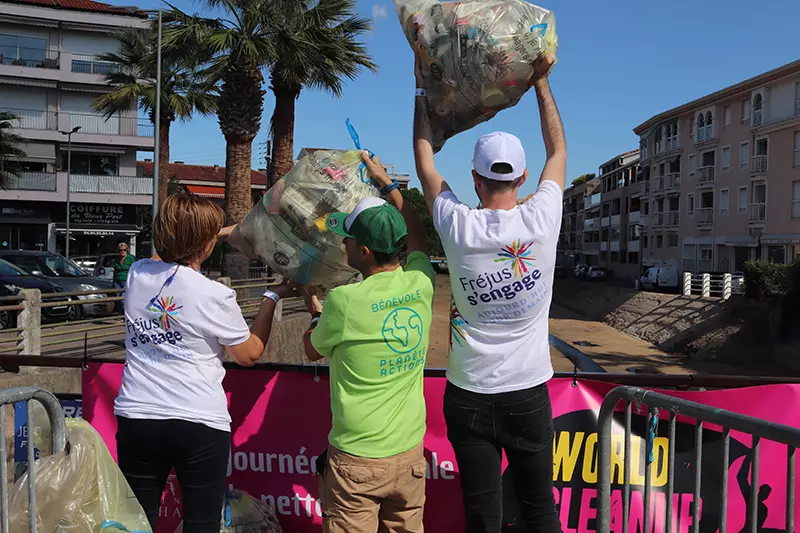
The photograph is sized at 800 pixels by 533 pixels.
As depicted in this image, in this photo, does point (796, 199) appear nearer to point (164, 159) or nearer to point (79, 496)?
point (164, 159)

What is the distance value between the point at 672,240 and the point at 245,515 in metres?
55.7

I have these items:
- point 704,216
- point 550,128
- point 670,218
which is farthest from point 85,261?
point 670,218

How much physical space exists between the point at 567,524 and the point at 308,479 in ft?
4.57

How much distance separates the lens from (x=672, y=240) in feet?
177

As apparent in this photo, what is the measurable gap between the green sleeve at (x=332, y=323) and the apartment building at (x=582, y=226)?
7833 centimetres

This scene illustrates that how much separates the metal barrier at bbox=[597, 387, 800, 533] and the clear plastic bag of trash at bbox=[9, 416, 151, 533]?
1895mm

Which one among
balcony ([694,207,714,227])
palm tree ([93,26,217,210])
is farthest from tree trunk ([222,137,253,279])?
balcony ([694,207,714,227])

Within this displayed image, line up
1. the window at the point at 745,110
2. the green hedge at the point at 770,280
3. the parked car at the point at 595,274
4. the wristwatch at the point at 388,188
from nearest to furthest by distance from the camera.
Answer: the wristwatch at the point at 388,188 < the green hedge at the point at 770,280 < the window at the point at 745,110 < the parked car at the point at 595,274

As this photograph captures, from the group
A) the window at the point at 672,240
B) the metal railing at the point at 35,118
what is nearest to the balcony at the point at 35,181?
the metal railing at the point at 35,118

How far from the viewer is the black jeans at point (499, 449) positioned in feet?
7.91

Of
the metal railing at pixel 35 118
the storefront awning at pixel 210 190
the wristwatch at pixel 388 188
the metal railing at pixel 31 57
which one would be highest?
the metal railing at pixel 31 57

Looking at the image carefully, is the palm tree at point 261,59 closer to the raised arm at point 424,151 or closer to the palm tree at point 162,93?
the palm tree at point 162,93

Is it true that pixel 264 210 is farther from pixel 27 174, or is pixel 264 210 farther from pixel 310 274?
pixel 27 174

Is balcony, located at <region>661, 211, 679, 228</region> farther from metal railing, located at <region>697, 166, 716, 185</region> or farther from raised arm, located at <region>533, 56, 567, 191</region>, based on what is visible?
raised arm, located at <region>533, 56, 567, 191</region>
